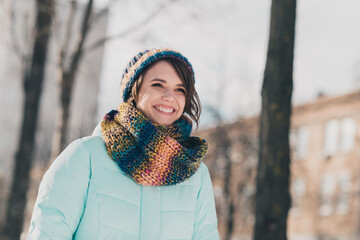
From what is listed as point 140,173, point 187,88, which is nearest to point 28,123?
point 187,88

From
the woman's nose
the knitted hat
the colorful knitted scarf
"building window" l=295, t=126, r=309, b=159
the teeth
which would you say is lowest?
the colorful knitted scarf

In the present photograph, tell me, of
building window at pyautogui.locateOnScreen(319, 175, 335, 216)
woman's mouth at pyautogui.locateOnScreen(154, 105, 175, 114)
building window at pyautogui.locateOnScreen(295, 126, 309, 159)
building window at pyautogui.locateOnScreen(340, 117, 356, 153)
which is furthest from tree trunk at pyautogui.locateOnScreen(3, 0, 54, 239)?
building window at pyautogui.locateOnScreen(295, 126, 309, 159)

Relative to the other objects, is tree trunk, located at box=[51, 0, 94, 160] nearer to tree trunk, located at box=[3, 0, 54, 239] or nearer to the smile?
tree trunk, located at box=[3, 0, 54, 239]

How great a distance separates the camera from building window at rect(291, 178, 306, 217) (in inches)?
1242

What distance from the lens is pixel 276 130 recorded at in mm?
6254

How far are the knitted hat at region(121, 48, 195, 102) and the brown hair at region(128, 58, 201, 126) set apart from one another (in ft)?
0.07

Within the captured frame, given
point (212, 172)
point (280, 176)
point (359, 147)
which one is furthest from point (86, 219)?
point (359, 147)

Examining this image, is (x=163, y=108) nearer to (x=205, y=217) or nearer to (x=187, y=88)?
(x=187, y=88)

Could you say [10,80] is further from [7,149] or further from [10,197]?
[10,197]

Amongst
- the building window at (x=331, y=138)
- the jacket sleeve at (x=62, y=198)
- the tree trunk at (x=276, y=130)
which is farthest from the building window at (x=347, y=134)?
the jacket sleeve at (x=62, y=198)

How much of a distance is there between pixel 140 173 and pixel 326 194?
2893cm

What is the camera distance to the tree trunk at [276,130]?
6113 mm

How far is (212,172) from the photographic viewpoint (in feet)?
79.0

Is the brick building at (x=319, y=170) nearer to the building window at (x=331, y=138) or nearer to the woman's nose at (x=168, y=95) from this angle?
the building window at (x=331, y=138)
